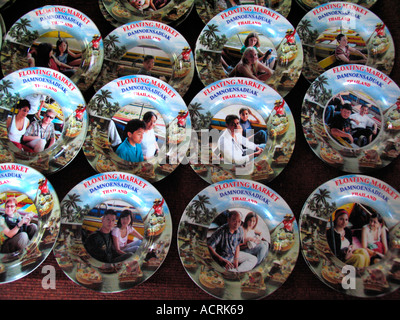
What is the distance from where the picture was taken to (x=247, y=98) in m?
1.10

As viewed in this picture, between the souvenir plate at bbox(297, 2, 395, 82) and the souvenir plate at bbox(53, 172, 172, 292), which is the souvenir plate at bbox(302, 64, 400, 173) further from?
the souvenir plate at bbox(53, 172, 172, 292)

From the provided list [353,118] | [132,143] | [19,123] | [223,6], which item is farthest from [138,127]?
[353,118]

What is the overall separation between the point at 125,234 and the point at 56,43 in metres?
0.68

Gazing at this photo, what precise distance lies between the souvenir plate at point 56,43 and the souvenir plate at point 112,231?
365mm

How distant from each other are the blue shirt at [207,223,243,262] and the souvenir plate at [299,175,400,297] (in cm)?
19

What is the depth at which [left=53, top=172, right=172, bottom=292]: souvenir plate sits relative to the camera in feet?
3.23

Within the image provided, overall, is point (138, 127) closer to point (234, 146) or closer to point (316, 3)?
point (234, 146)

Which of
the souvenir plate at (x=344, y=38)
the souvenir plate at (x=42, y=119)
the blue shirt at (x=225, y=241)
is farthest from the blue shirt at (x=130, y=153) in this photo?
the souvenir plate at (x=344, y=38)

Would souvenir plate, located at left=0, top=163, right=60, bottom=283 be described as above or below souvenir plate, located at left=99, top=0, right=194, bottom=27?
below

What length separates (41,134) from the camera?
3.56 ft

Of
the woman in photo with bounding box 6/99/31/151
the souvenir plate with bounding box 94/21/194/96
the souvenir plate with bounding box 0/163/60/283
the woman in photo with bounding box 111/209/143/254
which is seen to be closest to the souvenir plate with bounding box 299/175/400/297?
the woman in photo with bounding box 111/209/143/254

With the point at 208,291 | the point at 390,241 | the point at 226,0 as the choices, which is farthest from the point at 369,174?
the point at 226,0

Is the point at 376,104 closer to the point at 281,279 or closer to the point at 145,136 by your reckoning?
the point at 281,279

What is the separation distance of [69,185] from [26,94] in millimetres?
318
